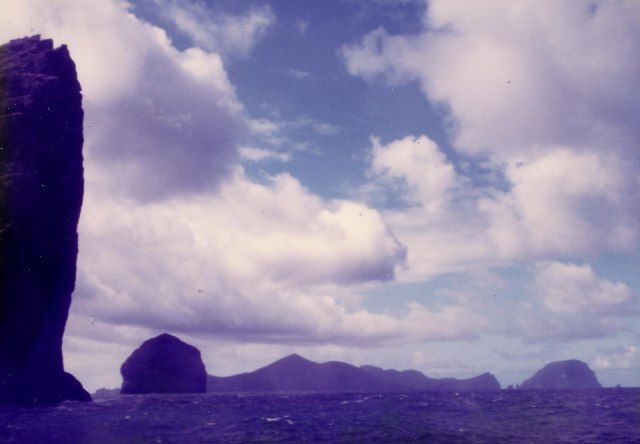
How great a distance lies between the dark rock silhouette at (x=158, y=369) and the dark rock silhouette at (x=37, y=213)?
83.3m

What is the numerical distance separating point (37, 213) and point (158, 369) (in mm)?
114665

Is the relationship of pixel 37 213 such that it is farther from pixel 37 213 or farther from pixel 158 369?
pixel 158 369

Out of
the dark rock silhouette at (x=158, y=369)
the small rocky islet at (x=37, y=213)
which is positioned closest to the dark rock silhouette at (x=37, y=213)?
the small rocky islet at (x=37, y=213)

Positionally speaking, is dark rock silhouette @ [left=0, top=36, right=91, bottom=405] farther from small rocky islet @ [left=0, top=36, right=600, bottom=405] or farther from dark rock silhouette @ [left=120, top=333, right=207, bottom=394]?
dark rock silhouette @ [left=120, top=333, right=207, bottom=394]

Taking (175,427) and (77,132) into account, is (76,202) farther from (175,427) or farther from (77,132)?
(175,427)

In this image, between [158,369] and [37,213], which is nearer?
[37,213]

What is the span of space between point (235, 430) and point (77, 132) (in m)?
87.8

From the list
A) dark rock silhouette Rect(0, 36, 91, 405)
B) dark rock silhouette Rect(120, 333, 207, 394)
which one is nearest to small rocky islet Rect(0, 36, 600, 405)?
dark rock silhouette Rect(0, 36, 91, 405)

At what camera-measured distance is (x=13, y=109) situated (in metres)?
87.7

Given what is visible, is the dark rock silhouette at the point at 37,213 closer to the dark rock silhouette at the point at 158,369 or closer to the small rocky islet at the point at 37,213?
the small rocky islet at the point at 37,213

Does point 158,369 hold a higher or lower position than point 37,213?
lower

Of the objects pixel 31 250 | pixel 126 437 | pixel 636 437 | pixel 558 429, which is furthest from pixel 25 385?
pixel 636 437

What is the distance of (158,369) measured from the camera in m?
180

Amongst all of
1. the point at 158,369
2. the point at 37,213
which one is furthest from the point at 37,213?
the point at 158,369
